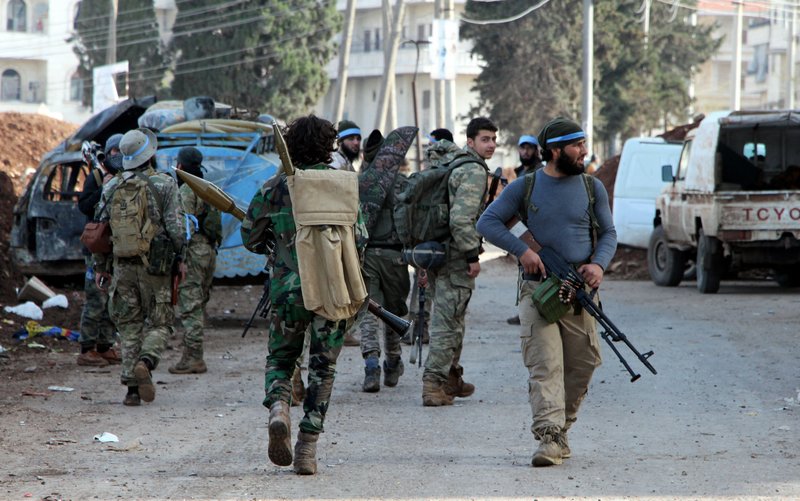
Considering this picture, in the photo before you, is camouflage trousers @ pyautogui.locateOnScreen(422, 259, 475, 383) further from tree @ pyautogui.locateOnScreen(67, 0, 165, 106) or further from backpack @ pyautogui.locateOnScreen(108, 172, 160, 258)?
tree @ pyautogui.locateOnScreen(67, 0, 165, 106)

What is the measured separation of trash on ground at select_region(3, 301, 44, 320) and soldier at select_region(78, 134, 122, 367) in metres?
2.92

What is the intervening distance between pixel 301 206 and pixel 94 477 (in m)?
1.74

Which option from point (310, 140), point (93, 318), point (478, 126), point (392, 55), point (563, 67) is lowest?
point (93, 318)

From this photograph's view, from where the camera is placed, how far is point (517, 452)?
7.32 metres

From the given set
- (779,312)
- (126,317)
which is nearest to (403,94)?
(779,312)

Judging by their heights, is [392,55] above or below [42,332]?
above

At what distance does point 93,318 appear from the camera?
1168 cm

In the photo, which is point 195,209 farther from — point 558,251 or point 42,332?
point 558,251

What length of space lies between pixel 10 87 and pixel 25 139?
38.1 metres

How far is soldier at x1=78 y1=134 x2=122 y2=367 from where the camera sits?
1153 centimetres

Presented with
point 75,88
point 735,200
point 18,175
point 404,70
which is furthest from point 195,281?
point 404,70

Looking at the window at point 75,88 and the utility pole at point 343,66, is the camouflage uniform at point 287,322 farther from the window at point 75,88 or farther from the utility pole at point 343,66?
the window at point 75,88

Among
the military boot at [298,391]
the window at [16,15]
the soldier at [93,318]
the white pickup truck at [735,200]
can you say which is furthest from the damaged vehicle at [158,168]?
the window at [16,15]

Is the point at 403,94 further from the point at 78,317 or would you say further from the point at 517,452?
the point at 517,452
